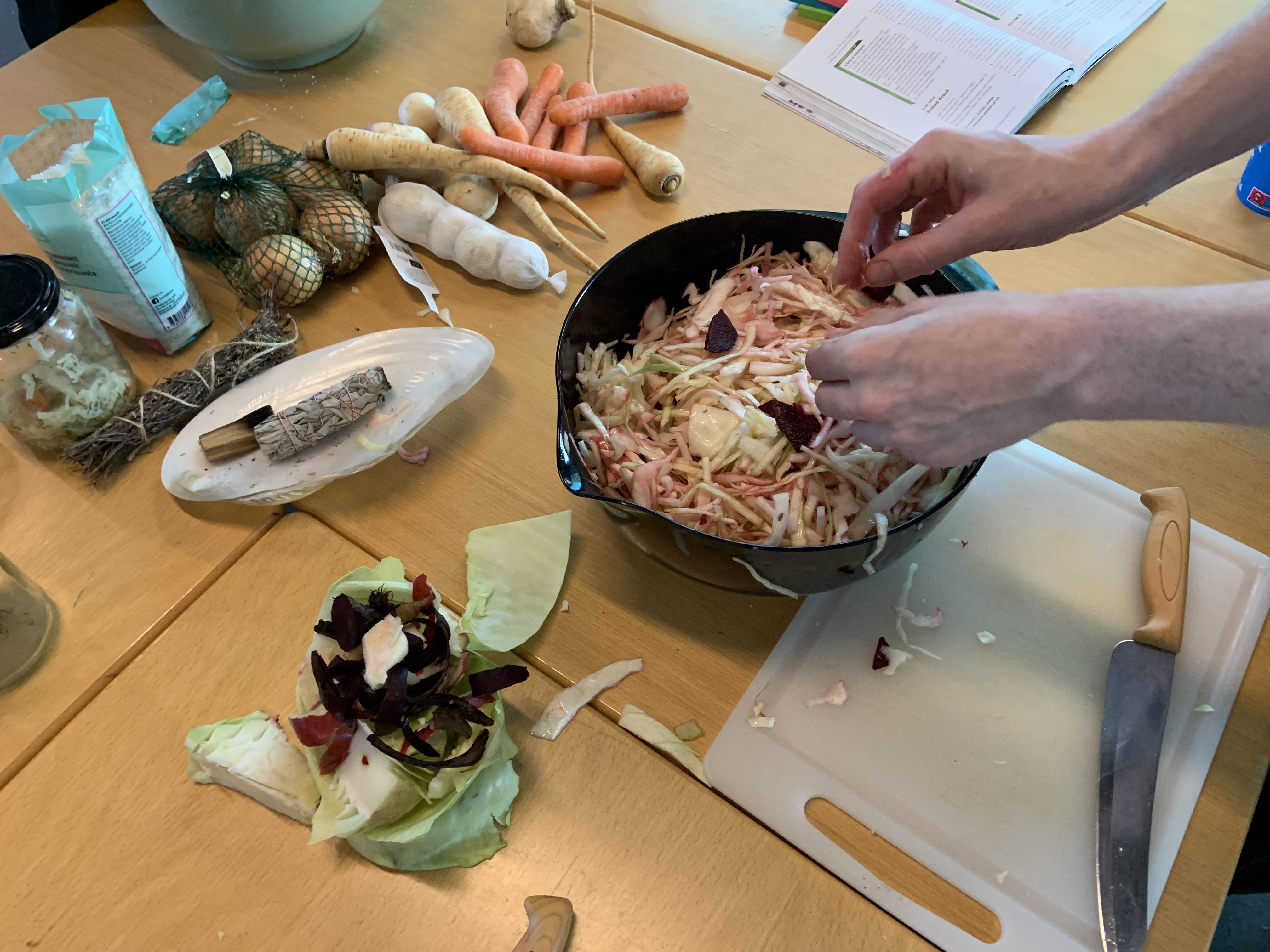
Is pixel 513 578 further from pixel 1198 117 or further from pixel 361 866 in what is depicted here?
pixel 1198 117

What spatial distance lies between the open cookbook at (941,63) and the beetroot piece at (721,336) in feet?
1.83

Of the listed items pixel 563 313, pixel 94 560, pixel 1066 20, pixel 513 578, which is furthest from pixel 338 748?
pixel 1066 20

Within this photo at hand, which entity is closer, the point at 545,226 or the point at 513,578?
the point at 513,578

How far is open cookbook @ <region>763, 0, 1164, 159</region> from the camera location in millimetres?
1229

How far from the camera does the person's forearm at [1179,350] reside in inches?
20.7

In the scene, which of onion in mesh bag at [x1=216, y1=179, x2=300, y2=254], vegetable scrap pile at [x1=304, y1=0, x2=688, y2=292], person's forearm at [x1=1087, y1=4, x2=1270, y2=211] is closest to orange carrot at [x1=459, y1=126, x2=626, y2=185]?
vegetable scrap pile at [x1=304, y1=0, x2=688, y2=292]

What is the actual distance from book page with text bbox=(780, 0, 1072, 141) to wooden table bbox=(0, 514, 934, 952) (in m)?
1.05

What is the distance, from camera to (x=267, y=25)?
1.23m

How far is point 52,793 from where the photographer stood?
0.72 meters

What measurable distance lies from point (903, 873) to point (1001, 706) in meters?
0.18

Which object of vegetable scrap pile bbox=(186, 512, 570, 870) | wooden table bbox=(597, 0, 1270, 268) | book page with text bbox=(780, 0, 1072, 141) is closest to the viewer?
vegetable scrap pile bbox=(186, 512, 570, 870)

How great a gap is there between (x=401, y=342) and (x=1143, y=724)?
88 cm

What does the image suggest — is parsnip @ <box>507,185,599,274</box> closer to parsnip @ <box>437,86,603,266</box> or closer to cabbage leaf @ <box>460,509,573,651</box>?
parsnip @ <box>437,86,603,266</box>

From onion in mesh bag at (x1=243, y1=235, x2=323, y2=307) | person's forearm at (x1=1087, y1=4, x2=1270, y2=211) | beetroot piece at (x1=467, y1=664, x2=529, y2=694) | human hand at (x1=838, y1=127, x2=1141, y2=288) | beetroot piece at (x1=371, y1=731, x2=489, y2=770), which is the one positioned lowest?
beetroot piece at (x1=371, y1=731, x2=489, y2=770)
